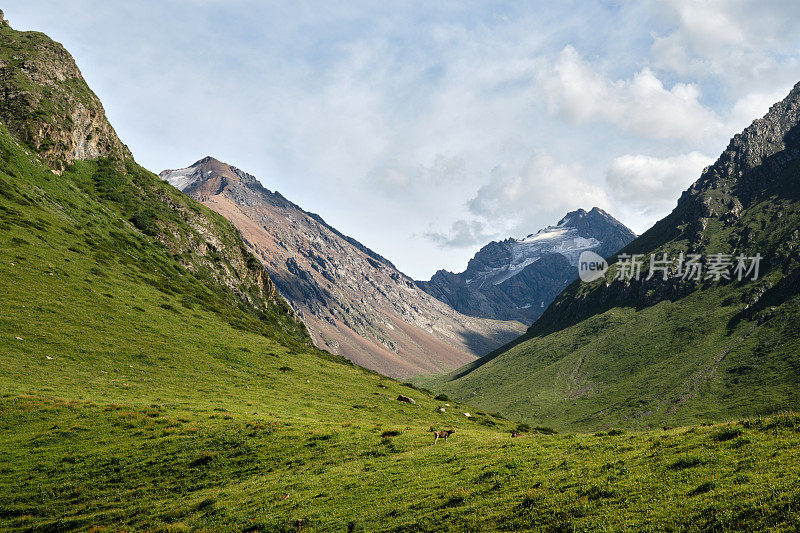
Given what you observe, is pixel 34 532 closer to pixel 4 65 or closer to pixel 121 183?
pixel 121 183

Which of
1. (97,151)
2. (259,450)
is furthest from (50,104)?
(259,450)

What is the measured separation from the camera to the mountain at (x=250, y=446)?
1738cm

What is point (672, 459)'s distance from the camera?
19.3 m

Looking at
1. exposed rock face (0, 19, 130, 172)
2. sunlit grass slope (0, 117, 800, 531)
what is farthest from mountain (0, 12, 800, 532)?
exposed rock face (0, 19, 130, 172)

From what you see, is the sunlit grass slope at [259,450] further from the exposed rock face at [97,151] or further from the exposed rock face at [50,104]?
the exposed rock face at [50,104]

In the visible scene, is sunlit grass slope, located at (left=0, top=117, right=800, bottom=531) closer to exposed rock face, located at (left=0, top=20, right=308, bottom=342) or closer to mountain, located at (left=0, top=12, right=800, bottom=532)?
mountain, located at (left=0, top=12, right=800, bottom=532)

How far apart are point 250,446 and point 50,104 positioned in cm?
15193

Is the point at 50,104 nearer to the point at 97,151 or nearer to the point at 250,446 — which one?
the point at 97,151

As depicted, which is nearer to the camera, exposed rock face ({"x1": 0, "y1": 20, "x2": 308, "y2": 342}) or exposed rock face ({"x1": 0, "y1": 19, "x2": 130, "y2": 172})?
exposed rock face ({"x1": 0, "y1": 19, "x2": 130, "y2": 172})

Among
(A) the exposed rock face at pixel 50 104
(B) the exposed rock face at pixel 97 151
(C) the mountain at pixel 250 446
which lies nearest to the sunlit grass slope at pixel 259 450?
(C) the mountain at pixel 250 446

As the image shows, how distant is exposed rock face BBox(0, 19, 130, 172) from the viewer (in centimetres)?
12075

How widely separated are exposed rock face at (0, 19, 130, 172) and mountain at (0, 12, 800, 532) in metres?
47.1

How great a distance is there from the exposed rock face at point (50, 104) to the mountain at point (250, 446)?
47125mm

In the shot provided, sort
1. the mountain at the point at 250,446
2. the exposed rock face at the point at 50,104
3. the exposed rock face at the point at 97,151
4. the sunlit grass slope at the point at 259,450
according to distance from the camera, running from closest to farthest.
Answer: the sunlit grass slope at the point at 259,450 < the mountain at the point at 250,446 < the exposed rock face at the point at 50,104 < the exposed rock face at the point at 97,151
